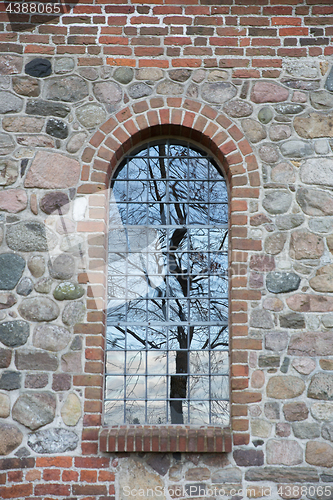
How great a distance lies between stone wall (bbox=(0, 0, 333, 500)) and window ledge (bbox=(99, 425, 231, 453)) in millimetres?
15

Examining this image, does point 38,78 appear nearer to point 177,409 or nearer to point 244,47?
point 244,47

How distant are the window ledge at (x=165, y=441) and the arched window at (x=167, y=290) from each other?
24cm

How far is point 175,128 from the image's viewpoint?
4.43 m

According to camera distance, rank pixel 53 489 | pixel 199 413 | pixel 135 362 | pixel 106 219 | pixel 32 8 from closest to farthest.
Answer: pixel 53 489 < pixel 199 413 < pixel 135 362 < pixel 106 219 < pixel 32 8

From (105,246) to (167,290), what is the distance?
0.69 m

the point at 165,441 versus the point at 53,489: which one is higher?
the point at 165,441

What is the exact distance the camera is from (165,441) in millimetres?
3828

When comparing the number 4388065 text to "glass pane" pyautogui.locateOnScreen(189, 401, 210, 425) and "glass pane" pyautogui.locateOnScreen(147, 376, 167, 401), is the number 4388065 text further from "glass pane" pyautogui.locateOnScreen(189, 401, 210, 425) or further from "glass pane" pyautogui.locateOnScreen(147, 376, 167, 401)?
"glass pane" pyautogui.locateOnScreen(189, 401, 210, 425)

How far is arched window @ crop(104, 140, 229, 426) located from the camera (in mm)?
4156

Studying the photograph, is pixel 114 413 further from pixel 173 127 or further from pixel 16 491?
pixel 173 127

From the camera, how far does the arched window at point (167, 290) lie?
4156 millimetres

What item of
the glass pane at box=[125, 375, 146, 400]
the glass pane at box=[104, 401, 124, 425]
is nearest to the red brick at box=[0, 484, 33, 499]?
the glass pane at box=[104, 401, 124, 425]

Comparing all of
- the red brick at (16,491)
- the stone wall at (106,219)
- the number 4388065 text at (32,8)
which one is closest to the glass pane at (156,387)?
the stone wall at (106,219)

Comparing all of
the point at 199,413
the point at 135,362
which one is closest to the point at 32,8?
the point at 135,362
